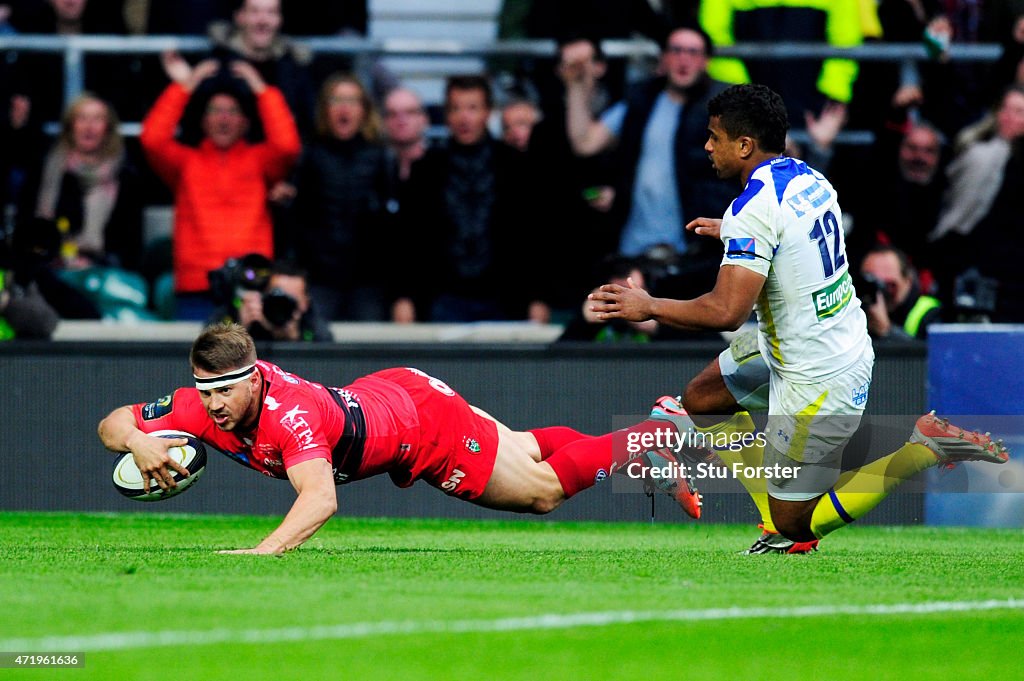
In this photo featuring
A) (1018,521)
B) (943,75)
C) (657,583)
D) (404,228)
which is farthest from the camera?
(943,75)

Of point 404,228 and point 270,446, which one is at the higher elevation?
point 404,228

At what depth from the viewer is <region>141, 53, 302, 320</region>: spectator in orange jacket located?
1195 centimetres


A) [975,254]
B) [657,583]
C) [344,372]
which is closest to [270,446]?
[657,583]

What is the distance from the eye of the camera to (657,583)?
6.27 metres

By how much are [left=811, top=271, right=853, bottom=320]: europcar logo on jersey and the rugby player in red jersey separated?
1079mm

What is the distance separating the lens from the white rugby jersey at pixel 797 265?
6801mm

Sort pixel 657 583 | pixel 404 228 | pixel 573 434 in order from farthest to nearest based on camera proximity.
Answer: pixel 404 228
pixel 573 434
pixel 657 583

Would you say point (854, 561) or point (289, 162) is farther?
point (289, 162)

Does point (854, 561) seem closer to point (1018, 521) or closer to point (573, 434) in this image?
point (573, 434)

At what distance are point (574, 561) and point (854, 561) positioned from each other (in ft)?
4.13

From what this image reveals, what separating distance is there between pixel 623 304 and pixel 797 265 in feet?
2.72

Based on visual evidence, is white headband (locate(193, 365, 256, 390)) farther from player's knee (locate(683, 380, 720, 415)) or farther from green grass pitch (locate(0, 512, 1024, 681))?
player's knee (locate(683, 380, 720, 415))

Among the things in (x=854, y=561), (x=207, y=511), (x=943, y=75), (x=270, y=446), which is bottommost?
(x=207, y=511)

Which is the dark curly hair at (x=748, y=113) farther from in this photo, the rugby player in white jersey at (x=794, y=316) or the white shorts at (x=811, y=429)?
the white shorts at (x=811, y=429)
